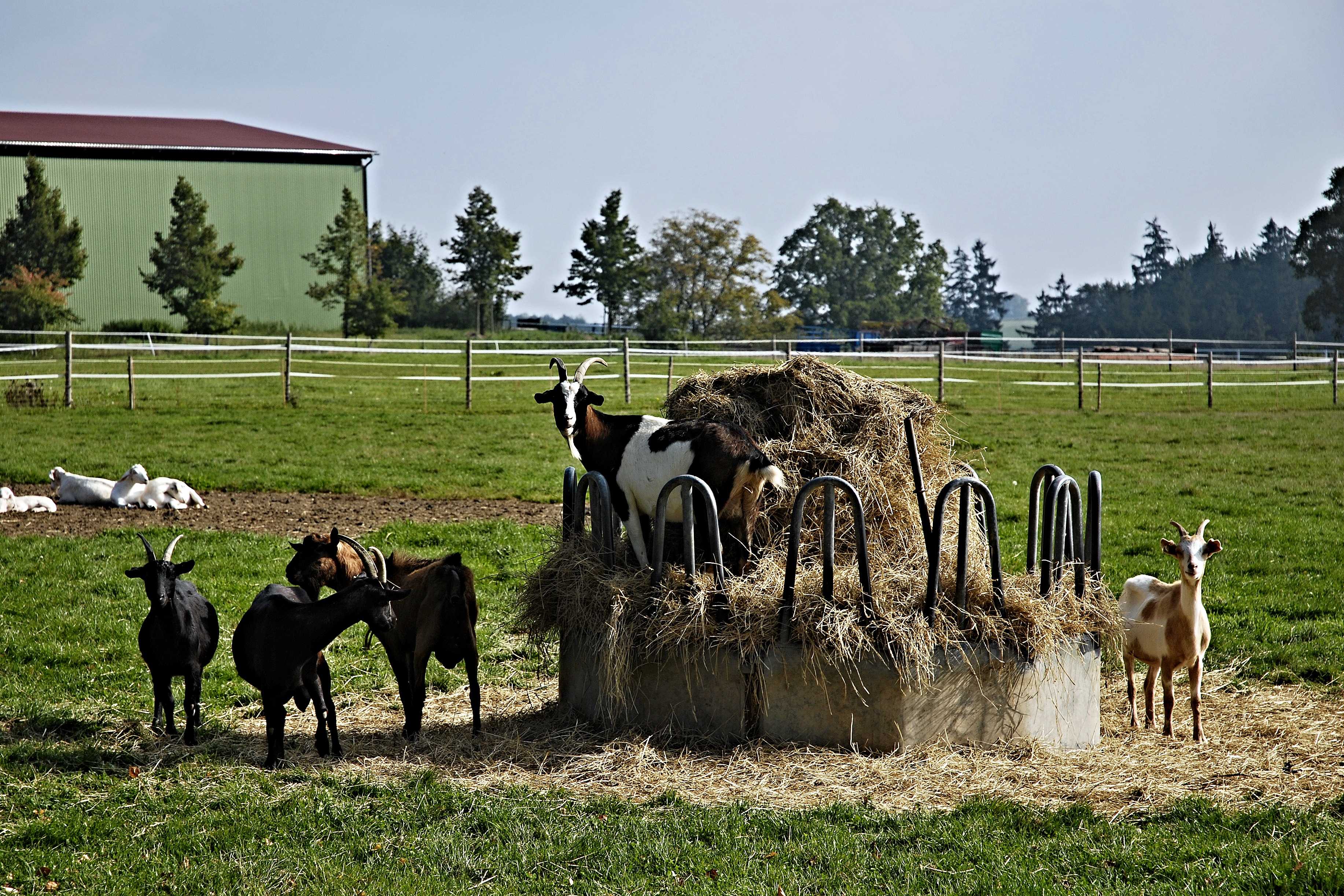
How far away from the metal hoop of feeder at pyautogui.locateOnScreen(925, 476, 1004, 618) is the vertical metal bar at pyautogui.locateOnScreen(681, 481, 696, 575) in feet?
4.26

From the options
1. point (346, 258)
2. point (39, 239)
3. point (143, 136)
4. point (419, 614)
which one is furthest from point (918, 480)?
point (143, 136)

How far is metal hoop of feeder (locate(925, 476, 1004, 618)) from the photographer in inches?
255

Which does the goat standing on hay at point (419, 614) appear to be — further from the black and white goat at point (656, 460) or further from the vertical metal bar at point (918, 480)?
the vertical metal bar at point (918, 480)

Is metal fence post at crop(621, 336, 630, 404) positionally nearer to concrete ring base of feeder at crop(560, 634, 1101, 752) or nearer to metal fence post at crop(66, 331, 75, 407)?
metal fence post at crop(66, 331, 75, 407)

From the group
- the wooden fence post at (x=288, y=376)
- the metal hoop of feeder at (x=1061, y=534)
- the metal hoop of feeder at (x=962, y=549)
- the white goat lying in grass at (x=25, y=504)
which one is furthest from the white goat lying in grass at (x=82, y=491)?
the metal hoop of feeder at (x=1061, y=534)

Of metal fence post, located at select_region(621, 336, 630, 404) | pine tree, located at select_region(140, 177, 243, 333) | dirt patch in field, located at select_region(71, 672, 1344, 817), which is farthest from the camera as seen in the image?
pine tree, located at select_region(140, 177, 243, 333)

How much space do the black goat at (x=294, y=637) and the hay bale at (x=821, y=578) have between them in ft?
4.24

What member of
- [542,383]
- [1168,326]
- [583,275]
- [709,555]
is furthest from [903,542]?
[1168,326]

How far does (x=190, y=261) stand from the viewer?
52.3 m

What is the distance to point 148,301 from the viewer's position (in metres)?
62.2

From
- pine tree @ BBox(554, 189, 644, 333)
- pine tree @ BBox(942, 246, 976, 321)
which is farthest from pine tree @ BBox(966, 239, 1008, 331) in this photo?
pine tree @ BBox(554, 189, 644, 333)

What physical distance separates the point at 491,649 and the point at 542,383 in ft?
70.5

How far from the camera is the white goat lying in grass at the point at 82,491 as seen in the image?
14555 millimetres

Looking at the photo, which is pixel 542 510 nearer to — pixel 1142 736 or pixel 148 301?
pixel 1142 736
